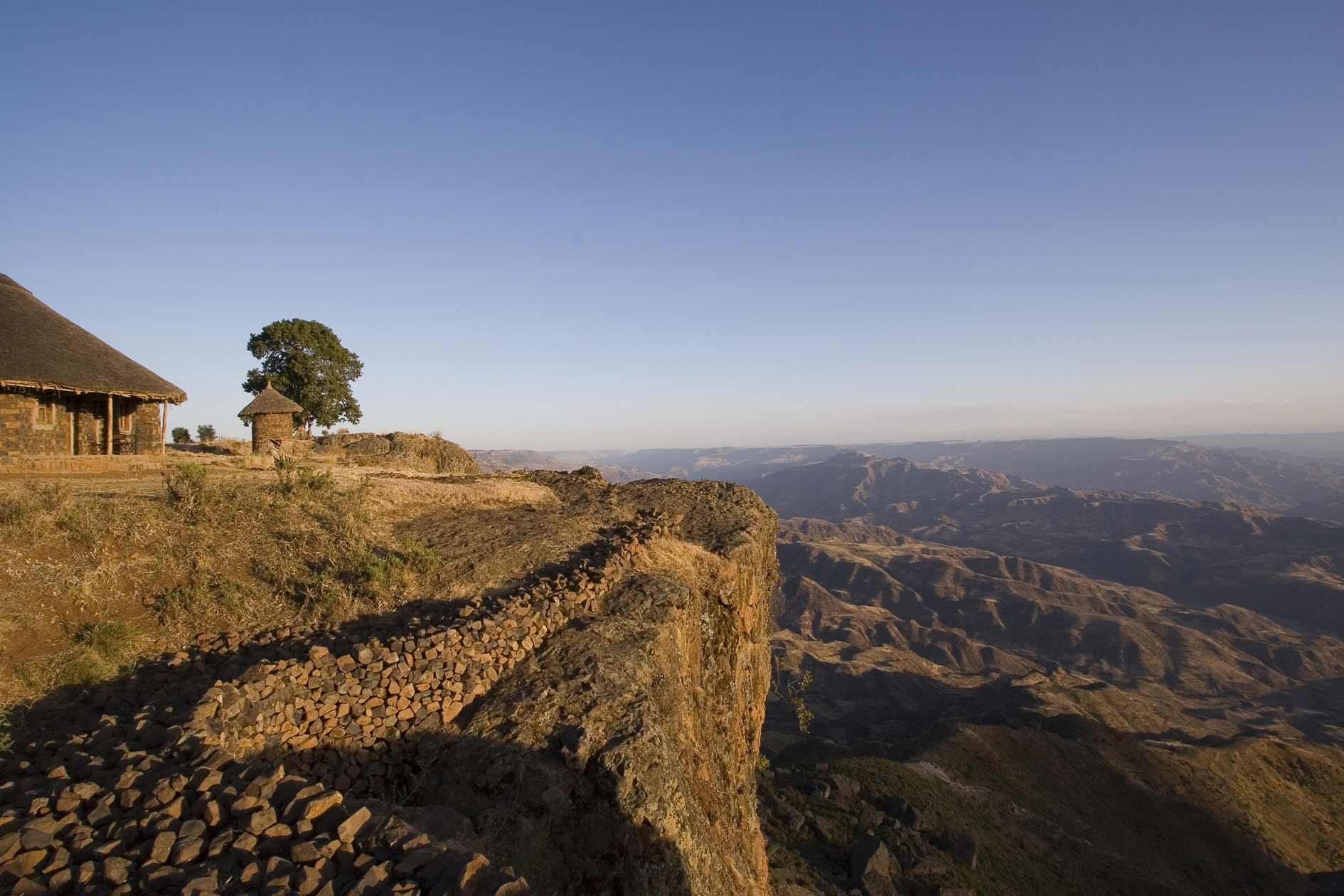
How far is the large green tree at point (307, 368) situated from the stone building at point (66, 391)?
45.3 feet

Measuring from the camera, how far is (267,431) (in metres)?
26.1

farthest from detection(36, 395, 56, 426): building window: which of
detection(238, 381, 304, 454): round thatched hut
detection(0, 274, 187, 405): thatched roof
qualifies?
detection(238, 381, 304, 454): round thatched hut

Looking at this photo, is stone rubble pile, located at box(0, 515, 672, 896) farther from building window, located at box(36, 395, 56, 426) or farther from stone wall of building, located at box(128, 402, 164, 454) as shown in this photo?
stone wall of building, located at box(128, 402, 164, 454)

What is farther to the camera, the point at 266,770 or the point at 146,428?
the point at 146,428

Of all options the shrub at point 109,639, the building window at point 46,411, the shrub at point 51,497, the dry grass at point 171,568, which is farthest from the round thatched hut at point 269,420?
the shrub at point 109,639

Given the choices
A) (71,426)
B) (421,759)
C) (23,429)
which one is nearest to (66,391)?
(23,429)

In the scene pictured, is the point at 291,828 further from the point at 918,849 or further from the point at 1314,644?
the point at 1314,644

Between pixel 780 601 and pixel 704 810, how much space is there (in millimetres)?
100913

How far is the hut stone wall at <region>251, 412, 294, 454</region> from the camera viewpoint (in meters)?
25.9

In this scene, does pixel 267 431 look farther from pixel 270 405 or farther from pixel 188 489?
pixel 188 489

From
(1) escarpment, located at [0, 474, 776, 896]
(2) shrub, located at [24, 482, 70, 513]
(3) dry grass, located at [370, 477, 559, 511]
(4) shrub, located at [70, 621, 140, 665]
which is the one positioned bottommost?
(1) escarpment, located at [0, 474, 776, 896]

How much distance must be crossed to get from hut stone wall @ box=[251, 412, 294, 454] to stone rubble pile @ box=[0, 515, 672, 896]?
810 inches

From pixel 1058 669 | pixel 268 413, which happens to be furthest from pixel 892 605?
pixel 268 413

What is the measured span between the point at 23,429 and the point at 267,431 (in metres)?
9.51
